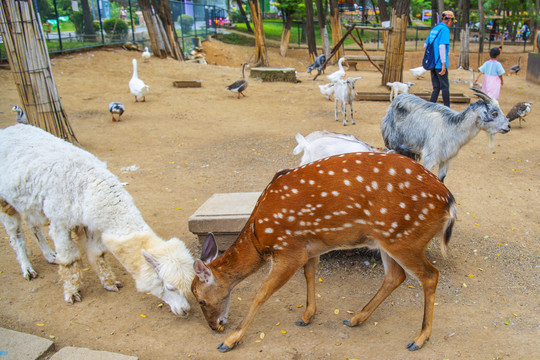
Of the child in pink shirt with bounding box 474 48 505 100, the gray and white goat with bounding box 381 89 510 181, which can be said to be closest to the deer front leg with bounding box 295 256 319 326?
the gray and white goat with bounding box 381 89 510 181

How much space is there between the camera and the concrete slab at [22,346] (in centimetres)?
330

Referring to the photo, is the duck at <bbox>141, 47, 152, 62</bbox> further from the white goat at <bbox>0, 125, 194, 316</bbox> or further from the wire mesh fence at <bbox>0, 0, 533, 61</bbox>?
the white goat at <bbox>0, 125, 194, 316</bbox>

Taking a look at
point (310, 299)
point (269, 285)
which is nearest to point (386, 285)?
point (310, 299)

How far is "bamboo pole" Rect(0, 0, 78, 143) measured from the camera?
6.92 meters

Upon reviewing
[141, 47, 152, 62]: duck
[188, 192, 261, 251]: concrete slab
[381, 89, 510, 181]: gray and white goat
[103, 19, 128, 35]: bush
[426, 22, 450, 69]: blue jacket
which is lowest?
[188, 192, 261, 251]: concrete slab

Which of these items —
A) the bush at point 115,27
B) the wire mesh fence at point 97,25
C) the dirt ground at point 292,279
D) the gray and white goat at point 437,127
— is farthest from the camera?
the bush at point 115,27

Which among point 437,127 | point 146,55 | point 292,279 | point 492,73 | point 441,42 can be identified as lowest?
point 292,279

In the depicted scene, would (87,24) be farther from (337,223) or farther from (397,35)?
(337,223)

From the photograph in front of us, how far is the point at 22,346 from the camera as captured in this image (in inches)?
133

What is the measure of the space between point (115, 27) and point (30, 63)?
14.6m

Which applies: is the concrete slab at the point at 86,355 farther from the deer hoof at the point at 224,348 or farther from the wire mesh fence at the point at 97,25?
the wire mesh fence at the point at 97,25

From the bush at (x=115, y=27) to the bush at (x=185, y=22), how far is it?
3.83 meters

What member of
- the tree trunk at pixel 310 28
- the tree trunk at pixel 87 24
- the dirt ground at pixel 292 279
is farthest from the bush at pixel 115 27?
the dirt ground at pixel 292 279

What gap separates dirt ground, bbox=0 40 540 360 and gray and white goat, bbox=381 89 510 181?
85 centimetres
